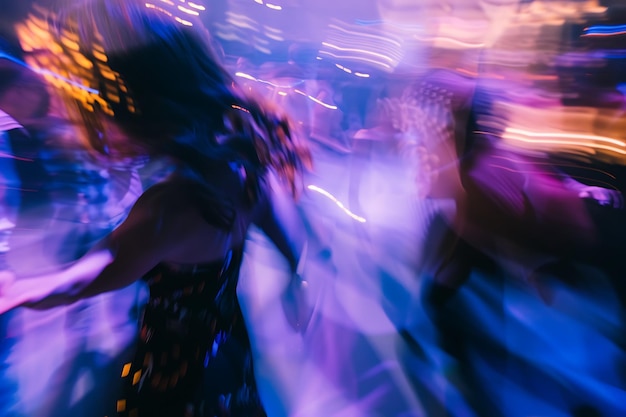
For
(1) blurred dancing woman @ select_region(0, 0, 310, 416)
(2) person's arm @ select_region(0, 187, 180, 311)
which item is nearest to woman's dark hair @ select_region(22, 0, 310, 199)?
(1) blurred dancing woman @ select_region(0, 0, 310, 416)

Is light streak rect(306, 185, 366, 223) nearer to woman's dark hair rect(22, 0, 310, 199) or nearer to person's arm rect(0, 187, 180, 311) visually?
woman's dark hair rect(22, 0, 310, 199)

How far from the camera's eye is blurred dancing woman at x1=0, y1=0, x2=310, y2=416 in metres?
0.87

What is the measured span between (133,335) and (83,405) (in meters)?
0.14

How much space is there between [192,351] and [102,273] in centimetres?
21

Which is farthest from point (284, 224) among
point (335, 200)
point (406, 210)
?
point (406, 210)

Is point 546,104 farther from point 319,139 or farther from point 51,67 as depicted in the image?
point 51,67

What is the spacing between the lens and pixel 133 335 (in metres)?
0.88

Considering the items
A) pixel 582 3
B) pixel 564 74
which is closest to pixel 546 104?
Result: pixel 564 74

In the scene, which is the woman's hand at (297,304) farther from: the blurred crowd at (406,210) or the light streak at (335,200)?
the light streak at (335,200)

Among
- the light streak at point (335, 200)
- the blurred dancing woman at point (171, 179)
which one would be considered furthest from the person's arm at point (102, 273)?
the light streak at point (335, 200)

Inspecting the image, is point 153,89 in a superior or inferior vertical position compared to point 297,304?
superior

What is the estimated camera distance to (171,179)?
0.92 meters

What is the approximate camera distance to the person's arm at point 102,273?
879mm

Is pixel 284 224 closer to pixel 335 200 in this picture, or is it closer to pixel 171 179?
pixel 335 200
